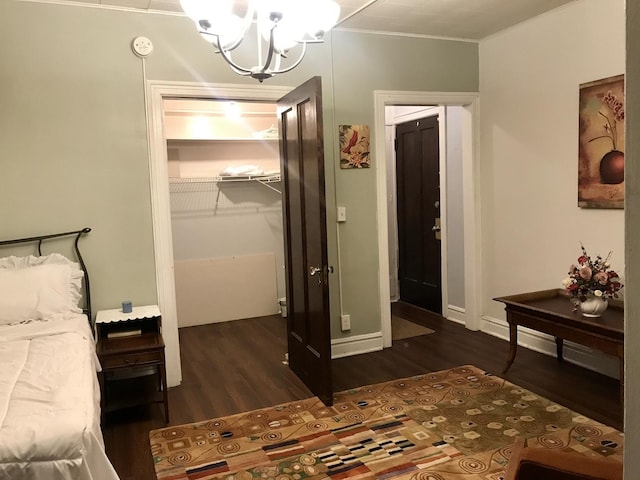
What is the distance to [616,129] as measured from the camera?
3.47 meters

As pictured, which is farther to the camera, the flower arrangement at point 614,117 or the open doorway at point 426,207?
the open doorway at point 426,207

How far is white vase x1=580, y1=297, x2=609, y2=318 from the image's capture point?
3.30 meters

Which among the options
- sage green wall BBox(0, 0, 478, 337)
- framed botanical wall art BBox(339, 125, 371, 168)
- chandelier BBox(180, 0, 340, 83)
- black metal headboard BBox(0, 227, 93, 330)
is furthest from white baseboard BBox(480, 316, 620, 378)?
black metal headboard BBox(0, 227, 93, 330)

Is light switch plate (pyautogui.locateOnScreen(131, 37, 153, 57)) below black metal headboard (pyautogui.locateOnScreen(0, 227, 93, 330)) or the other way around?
the other way around

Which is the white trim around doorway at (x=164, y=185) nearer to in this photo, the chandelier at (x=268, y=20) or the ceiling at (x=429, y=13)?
the ceiling at (x=429, y=13)

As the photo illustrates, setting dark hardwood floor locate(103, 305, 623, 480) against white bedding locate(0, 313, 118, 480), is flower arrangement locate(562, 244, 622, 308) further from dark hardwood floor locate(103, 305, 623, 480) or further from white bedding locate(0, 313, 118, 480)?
white bedding locate(0, 313, 118, 480)

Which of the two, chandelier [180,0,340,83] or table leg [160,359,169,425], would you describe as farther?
table leg [160,359,169,425]

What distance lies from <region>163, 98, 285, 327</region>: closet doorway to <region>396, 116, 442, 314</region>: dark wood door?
145 cm

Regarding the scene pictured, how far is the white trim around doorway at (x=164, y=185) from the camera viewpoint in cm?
364

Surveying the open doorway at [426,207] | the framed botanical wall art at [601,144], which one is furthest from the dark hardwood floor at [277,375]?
the framed botanical wall art at [601,144]

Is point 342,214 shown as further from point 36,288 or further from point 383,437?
point 36,288

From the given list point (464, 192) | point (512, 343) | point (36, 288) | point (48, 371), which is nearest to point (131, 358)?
Answer: point (36, 288)

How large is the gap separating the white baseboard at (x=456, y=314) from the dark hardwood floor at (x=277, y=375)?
0.30ft

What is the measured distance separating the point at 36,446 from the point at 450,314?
428 cm
